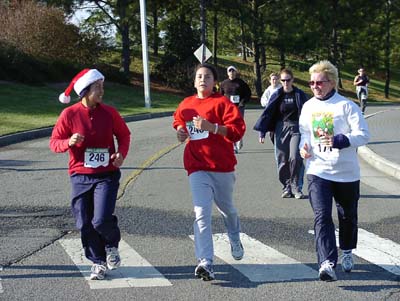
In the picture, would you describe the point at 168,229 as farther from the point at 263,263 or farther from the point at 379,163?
the point at 379,163

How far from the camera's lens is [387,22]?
173 ft

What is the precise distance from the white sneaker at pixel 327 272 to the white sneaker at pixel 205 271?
0.90m

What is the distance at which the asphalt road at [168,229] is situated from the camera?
5.18 metres

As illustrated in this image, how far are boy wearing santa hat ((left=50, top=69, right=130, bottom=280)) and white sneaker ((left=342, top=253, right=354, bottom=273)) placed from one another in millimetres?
1970

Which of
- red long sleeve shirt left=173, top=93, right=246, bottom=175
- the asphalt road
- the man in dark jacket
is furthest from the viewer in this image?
the man in dark jacket

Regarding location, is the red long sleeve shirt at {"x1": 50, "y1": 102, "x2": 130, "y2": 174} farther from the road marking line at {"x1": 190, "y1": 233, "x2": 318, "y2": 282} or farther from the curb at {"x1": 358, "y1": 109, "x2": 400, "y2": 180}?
the curb at {"x1": 358, "y1": 109, "x2": 400, "y2": 180}

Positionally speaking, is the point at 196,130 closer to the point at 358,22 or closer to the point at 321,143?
the point at 321,143

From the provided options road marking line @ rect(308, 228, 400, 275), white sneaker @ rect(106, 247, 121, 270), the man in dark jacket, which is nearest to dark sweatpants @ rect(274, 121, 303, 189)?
the man in dark jacket

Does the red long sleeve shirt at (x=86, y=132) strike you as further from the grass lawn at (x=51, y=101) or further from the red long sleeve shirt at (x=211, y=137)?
the grass lawn at (x=51, y=101)

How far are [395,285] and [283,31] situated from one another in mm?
38118

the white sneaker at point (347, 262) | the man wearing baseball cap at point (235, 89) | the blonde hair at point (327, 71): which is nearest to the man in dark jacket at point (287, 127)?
the blonde hair at point (327, 71)

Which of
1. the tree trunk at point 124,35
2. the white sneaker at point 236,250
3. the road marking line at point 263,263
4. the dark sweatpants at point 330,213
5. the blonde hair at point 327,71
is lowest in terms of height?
the road marking line at point 263,263

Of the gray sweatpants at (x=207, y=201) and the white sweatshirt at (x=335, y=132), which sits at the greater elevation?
the white sweatshirt at (x=335, y=132)

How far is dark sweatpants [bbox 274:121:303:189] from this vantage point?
356 inches
